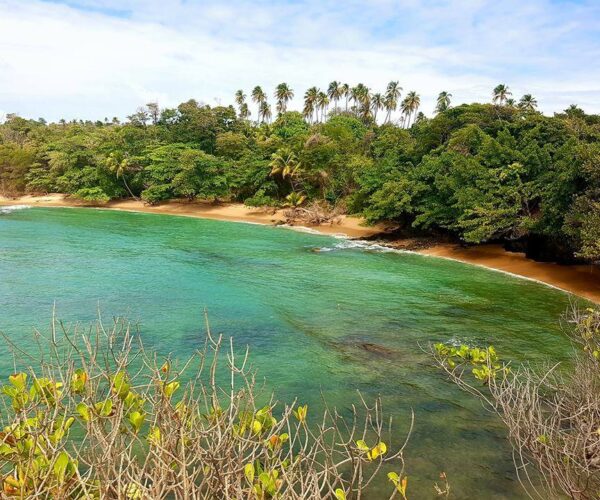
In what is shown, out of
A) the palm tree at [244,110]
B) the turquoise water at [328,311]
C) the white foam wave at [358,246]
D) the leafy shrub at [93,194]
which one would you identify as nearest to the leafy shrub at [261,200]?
the white foam wave at [358,246]

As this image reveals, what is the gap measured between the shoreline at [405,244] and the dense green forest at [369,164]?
118 centimetres

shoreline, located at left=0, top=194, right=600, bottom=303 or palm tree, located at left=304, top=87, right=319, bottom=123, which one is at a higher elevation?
palm tree, located at left=304, top=87, right=319, bottom=123

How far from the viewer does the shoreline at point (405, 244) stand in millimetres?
23266

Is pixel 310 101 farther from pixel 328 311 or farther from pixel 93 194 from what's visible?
pixel 328 311

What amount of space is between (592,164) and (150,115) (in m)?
58.4

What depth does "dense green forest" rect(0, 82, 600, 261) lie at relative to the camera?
84.4ft

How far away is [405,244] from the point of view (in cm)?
3488

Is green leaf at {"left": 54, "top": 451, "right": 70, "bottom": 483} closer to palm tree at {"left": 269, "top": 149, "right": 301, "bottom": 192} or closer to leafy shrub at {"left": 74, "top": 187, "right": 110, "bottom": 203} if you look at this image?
palm tree at {"left": 269, "top": 149, "right": 301, "bottom": 192}

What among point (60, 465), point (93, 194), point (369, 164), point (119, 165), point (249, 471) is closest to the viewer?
point (60, 465)

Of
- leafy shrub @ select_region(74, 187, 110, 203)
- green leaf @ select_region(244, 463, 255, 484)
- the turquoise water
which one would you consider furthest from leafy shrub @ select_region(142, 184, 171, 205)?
green leaf @ select_region(244, 463, 255, 484)

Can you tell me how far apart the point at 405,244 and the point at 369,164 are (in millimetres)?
9974

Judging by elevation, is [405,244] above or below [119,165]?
below

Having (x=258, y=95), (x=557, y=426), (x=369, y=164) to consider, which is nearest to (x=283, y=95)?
(x=258, y=95)

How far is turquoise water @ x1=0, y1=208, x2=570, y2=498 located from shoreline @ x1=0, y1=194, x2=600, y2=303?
62.2 inches
